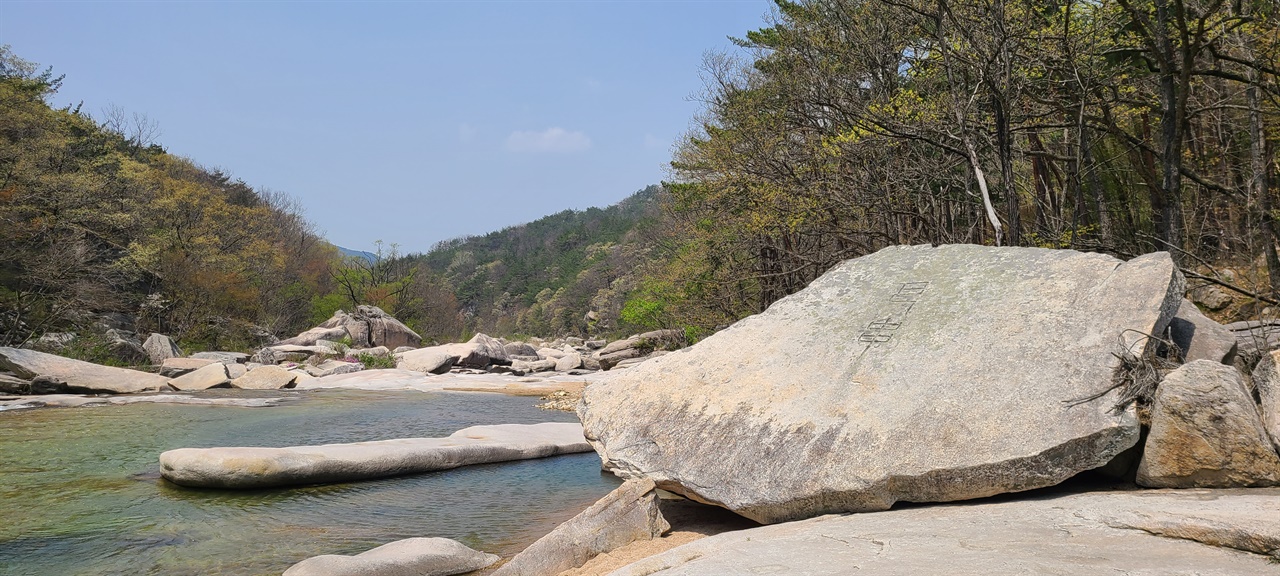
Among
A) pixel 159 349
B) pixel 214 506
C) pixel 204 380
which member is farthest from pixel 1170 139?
pixel 159 349

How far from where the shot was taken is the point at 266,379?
19.8 metres

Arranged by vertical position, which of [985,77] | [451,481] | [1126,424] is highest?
[985,77]

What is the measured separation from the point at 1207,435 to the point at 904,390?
1.57 meters

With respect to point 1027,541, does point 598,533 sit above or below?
below

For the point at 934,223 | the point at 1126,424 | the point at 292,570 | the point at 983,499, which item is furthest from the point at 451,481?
the point at 934,223

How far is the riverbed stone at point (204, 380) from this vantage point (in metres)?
18.7

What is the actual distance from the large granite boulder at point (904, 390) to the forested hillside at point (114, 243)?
24163mm

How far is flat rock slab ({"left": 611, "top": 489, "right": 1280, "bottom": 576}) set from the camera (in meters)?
2.90

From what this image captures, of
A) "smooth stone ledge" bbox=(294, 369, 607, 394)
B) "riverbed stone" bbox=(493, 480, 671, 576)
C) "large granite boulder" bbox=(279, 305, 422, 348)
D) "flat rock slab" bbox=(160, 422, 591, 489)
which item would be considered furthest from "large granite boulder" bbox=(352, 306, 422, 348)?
"riverbed stone" bbox=(493, 480, 671, 576)

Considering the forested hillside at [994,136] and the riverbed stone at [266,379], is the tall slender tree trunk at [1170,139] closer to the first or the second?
the forested hillside at [994,136]

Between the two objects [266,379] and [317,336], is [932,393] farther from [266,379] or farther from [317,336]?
[317,336]

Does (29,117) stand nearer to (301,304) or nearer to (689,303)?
(301,304)

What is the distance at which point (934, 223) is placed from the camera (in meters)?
13.3

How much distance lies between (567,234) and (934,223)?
292 ft
